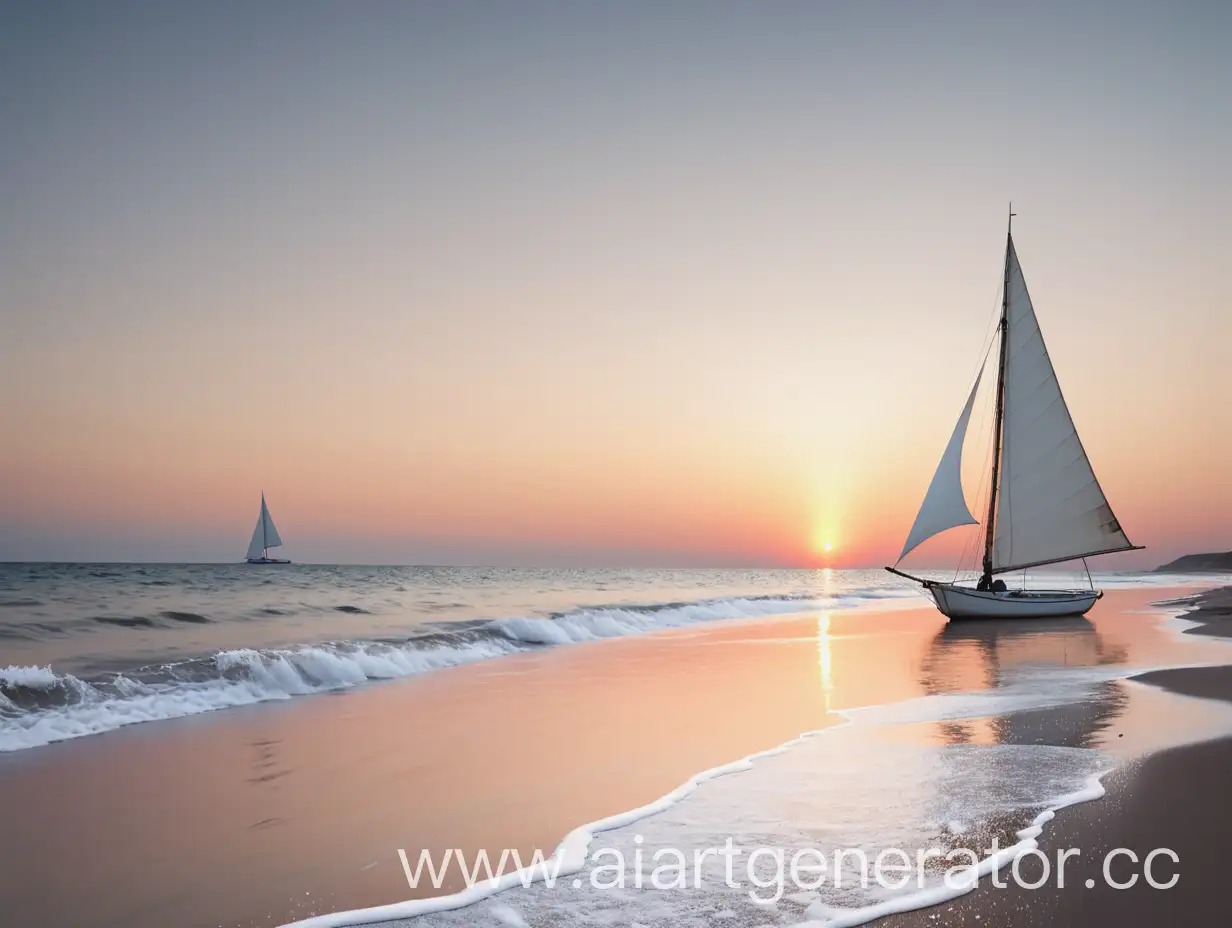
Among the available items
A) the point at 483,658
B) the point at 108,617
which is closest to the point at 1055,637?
the point at 483,658

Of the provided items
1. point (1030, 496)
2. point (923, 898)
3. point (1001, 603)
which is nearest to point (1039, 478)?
point (1030, 496)

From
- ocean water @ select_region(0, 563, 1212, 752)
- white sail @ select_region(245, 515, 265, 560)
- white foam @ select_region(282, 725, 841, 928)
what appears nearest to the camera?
white foam @ select_region(282, 725, 841, 928)

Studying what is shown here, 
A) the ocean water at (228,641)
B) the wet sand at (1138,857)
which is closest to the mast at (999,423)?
the ocean water at (228,641)

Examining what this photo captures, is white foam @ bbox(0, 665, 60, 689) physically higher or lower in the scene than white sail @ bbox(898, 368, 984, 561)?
lower

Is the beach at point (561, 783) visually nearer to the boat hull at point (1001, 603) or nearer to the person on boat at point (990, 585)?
the boat hull at point (1001, 603)

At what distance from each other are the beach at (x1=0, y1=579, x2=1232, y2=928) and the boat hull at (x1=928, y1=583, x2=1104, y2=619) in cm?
1602

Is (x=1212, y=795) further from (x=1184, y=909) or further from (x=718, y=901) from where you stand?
(x=718, y=901)

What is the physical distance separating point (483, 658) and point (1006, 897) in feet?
52.6

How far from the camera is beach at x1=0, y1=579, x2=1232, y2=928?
4.74 meters

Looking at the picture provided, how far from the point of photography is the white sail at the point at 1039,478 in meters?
31.6

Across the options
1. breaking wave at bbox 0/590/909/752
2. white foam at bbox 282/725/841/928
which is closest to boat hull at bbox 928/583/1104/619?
breaking wave at bbox 0/590/909/752

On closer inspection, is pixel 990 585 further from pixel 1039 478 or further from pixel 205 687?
pixel 205 687

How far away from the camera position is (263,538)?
10662 centimetres

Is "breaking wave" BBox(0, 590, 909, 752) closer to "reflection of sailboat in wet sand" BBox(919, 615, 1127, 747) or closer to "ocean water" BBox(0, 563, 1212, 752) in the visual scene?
"ocean water" BBox(0, 563, 1212, 752)
